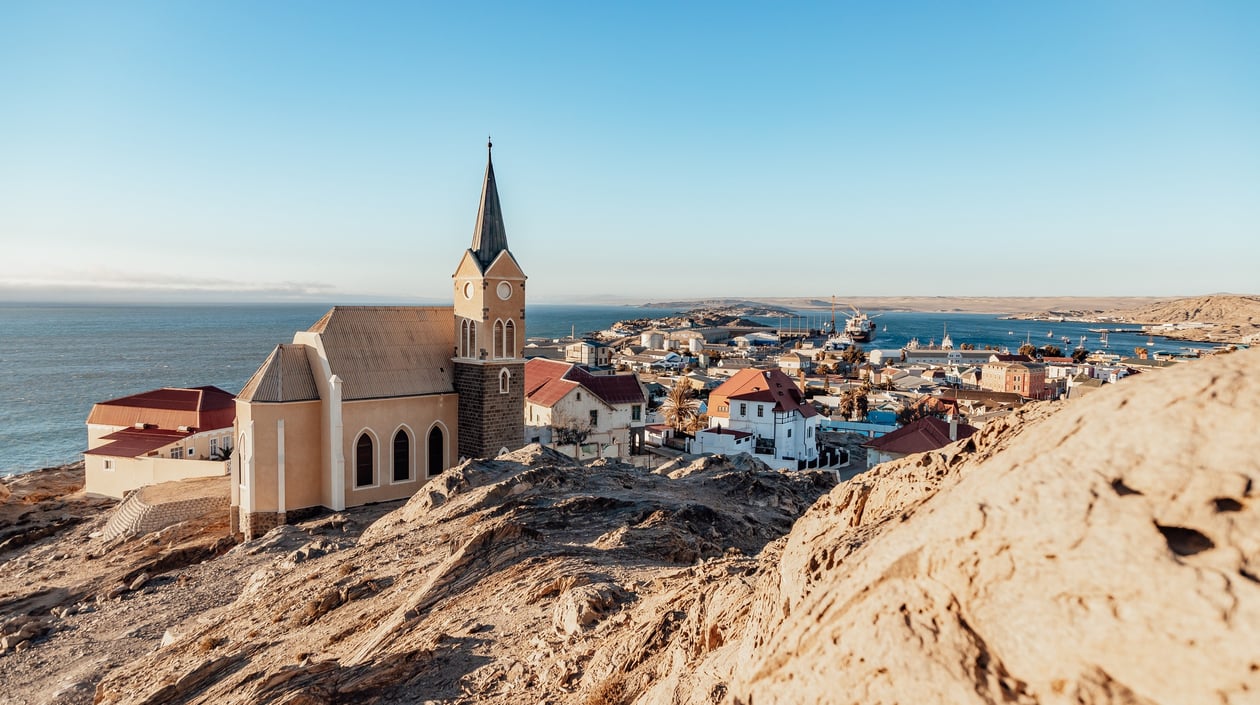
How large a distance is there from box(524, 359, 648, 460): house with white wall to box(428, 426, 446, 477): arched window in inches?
220

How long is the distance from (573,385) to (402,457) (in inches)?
430

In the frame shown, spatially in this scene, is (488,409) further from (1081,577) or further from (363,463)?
(1081,577)

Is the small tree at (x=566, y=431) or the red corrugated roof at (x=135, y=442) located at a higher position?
the small tree at (x=566, y=431)

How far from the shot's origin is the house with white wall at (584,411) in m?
37.5

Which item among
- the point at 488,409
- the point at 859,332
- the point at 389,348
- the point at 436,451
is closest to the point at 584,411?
the point at 488,409

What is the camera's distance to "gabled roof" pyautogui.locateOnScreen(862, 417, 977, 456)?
35.9m

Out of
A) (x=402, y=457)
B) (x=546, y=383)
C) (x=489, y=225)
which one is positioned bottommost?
(x=402, y=457)

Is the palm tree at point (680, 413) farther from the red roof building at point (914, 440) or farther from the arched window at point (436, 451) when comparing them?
the arched window at point (436, 451)

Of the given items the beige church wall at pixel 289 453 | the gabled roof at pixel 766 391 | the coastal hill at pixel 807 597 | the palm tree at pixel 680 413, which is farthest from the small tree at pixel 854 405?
the beige church wall at pixel 289 453

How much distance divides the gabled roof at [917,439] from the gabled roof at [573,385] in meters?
13.3

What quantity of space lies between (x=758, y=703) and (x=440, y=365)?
26.7 m

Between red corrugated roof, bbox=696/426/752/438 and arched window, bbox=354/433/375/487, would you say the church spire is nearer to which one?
arched window, bbox=354/433/375/487

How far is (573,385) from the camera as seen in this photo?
37938 mm

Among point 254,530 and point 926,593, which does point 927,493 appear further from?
point 254,530
